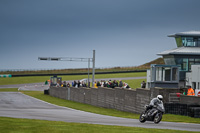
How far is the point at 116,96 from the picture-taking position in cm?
3544

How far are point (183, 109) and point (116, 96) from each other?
39.9 ft

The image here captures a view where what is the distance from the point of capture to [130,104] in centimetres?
3173

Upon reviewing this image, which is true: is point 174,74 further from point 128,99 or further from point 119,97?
point 128,99

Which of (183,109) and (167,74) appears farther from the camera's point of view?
(167,74)

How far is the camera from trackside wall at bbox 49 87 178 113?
2788 cm

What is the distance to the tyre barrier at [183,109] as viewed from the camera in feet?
73.6

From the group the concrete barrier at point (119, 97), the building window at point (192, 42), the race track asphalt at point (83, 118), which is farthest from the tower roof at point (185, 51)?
the race track asphalt at point (83, 118)

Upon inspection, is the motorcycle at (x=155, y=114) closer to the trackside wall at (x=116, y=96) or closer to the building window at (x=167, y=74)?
the trackside wall at (x=116, y=96)

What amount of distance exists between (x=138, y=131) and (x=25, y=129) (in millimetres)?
4211

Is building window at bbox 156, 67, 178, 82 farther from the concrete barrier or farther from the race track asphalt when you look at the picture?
the race track asphalt

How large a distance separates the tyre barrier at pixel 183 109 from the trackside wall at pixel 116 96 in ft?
3.49

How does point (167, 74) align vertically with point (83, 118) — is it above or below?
above

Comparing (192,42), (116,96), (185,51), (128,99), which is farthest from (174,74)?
(192,42)

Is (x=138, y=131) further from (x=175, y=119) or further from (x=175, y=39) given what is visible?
(x=175, y=39)
